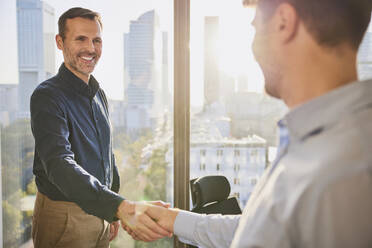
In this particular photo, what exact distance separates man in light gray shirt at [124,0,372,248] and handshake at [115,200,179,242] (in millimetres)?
727

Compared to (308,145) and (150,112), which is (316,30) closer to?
(308,145)

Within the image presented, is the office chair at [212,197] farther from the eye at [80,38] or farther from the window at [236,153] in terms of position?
the eye at [80,38]

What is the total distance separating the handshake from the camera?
1.42m

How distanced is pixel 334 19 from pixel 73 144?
1335 mm

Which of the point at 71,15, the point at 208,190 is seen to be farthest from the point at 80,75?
the point at 208,190

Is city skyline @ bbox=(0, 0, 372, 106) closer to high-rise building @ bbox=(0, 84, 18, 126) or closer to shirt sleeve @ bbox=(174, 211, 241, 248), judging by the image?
high-rise building @ bbox=(0, 84, 18, 126)

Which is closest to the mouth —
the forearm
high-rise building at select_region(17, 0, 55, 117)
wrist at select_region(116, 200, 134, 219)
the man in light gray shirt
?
the forearm

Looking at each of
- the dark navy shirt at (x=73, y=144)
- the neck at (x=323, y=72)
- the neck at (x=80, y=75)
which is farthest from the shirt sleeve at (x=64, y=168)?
the neck at (x=323, y=72)

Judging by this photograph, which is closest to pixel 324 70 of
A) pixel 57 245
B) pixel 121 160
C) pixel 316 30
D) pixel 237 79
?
pixel 316 30

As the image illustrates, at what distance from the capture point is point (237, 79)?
7.95 ft

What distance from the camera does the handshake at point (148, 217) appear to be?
1415 millimetres

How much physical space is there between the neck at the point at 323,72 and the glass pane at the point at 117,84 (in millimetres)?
1660

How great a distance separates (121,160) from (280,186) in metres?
1.96

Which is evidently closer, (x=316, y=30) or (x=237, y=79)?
(x=316, y=30)
